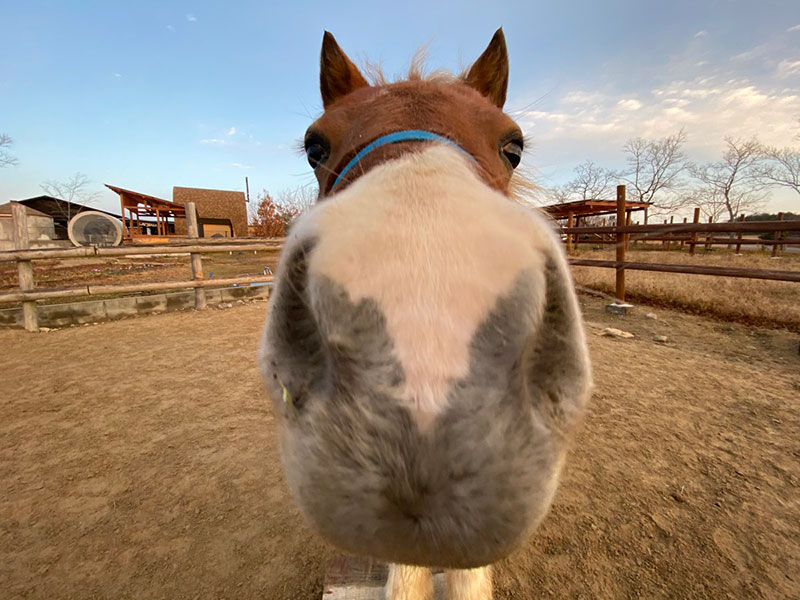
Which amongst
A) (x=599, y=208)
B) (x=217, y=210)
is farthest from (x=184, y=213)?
(x=599, y=208)

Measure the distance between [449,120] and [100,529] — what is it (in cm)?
282

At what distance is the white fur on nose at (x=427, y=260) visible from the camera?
613 millimetres

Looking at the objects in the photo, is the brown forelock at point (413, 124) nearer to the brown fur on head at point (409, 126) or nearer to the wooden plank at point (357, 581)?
the brown fur on head at point (409, 126)

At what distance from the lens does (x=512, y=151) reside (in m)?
1.55

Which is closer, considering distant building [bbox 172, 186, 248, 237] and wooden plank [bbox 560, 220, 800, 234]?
wooden plank [bbox 560, 220, 800, 234]

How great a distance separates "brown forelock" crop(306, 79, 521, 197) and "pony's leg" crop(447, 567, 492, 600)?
1610 mm

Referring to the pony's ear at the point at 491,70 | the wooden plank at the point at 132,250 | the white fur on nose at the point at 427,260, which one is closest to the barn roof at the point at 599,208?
the pony's ear at the point at 491,70

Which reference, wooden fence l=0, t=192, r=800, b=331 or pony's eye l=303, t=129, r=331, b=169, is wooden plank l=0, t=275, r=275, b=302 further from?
pony's eye l=303, t=129, r=331, b=169

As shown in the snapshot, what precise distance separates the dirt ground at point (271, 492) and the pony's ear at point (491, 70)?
8.43 feet

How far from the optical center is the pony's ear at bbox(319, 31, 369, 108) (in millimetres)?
1953

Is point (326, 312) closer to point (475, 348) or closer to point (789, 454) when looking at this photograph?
point (475, 348)

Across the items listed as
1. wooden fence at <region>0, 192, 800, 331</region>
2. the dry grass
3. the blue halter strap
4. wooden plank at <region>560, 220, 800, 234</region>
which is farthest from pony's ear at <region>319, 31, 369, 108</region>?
the dry grass

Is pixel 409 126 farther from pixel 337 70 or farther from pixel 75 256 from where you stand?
pixel 75 256

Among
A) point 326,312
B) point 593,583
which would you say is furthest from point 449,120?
point 593,583
